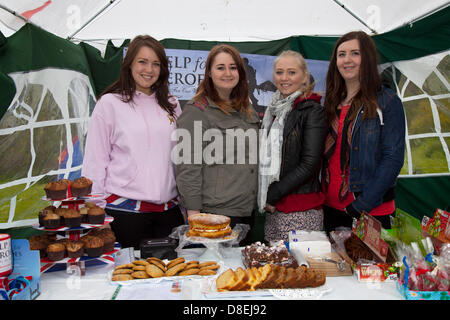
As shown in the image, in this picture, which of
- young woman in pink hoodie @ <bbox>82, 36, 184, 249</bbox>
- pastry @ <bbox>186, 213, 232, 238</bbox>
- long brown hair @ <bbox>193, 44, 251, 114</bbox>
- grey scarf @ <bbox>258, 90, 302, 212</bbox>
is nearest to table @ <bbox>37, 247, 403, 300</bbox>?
pastry @ <bbox>186, 213, 232, 238</bbox>

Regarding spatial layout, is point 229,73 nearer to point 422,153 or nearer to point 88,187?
point 88,187

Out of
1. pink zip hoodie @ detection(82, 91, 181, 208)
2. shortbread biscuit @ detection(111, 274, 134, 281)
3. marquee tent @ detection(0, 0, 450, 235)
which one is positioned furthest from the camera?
marquee tent @ detection(0, 0, 450, 235)

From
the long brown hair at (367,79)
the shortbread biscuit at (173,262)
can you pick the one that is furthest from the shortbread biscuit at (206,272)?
the long brown hair at (367,79)

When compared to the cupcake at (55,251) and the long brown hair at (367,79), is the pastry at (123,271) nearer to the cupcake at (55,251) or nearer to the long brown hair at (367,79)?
the cupcake at (55,251)

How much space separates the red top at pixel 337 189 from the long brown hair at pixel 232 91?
1.86 ft

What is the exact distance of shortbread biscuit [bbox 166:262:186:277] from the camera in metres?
1.51

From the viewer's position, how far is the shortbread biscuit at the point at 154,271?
58.7 inches

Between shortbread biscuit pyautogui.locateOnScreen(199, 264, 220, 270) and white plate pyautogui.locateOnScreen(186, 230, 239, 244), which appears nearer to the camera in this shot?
shortbread biscuit pyautogui.locateOnScreen(199, 264, 220, 270)

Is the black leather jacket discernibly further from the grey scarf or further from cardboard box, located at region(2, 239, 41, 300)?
cardboard box, located at region(2, 239, 41, 300)

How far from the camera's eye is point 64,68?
327cm

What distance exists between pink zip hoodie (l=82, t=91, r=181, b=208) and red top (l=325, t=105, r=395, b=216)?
0.96 metres

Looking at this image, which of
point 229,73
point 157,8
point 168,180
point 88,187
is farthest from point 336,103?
point 157,8
